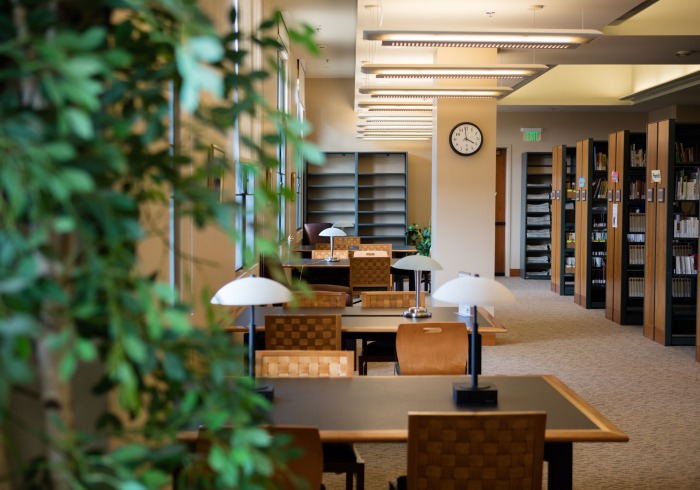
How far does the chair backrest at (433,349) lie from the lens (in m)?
4.68

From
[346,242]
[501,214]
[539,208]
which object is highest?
[539,208]

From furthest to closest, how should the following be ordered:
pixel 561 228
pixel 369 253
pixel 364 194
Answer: pixel 364 194
pixel 561 228
pixel 369 253

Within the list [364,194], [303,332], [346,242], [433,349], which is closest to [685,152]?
[346,242]

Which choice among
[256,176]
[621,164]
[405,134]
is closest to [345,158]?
[405,134]

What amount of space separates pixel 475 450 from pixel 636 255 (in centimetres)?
858

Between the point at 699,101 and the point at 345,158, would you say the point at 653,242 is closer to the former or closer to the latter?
the point at 699,101

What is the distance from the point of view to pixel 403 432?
3.00 m

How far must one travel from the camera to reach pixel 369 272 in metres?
9.64

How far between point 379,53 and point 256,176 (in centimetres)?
1075

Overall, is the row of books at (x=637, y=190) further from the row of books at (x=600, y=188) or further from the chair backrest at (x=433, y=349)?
the chair backrest at (x=433, y=349)

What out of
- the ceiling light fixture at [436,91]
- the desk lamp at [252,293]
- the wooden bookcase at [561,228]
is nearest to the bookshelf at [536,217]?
the wooden bookcase at [561,228]

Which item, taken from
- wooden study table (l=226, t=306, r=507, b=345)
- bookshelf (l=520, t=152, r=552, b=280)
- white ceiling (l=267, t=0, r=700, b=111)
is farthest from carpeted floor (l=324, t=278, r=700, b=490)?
bookshelf (l=520, t=152, r=552, b=280)

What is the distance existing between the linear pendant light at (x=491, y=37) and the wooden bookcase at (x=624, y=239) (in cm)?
429

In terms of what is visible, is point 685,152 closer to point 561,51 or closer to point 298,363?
point 561,51
